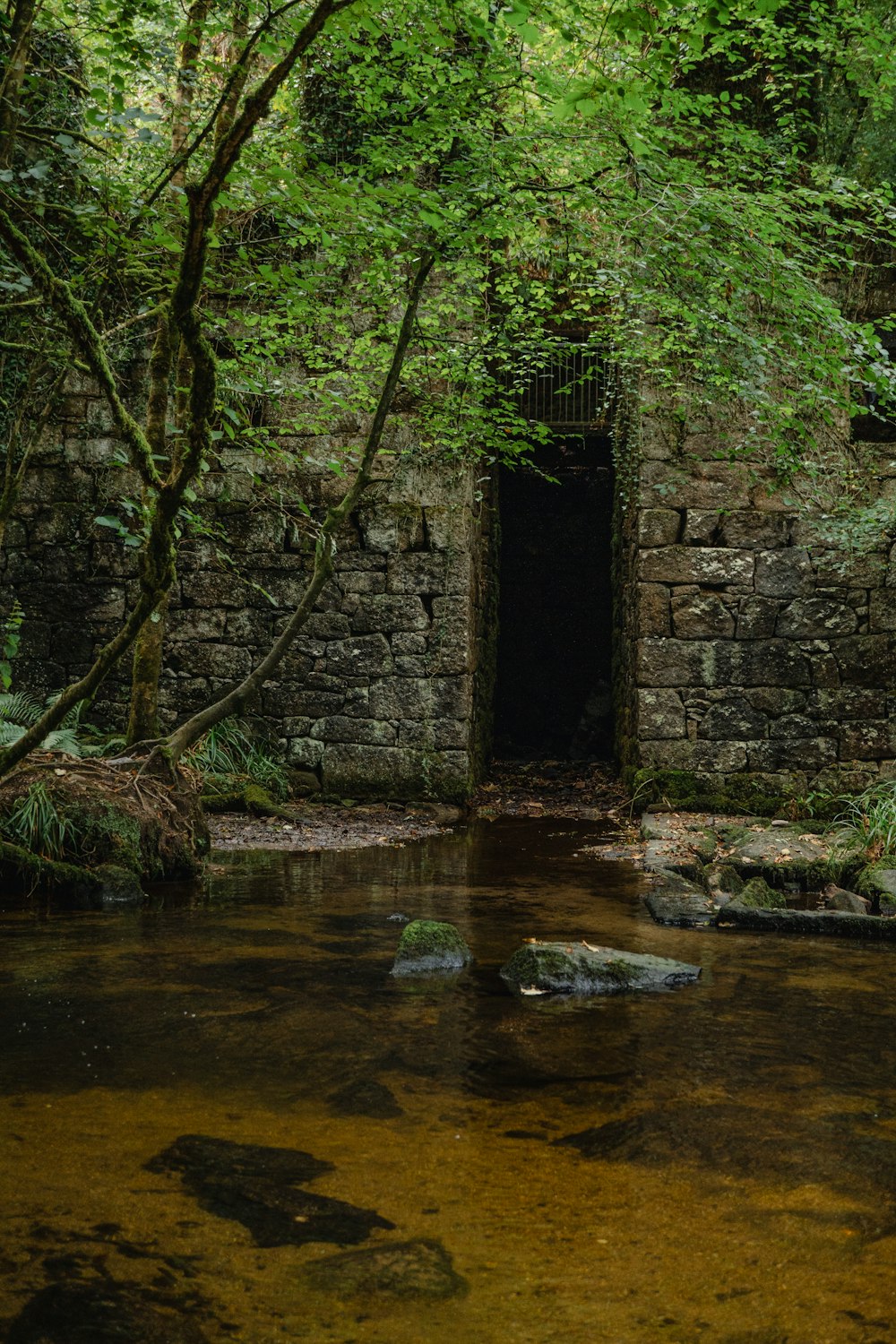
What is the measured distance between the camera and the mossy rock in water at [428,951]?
3.70 metres

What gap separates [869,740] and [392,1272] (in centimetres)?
675

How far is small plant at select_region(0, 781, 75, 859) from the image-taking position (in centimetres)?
500

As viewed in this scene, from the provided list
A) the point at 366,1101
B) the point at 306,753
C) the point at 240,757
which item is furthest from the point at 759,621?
the point at 366,1101

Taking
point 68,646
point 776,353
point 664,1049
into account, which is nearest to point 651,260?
point 776,353

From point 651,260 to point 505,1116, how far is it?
12.3ft

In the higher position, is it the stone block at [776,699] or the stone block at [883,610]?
the stone block at [883,610]

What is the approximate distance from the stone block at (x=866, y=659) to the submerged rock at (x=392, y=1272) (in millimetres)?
6669

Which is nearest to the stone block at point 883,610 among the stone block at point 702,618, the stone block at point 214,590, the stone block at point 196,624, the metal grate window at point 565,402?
the stone block at point 702,618

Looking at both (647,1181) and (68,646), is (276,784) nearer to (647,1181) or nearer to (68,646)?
(68,646)

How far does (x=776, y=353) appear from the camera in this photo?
5.24 meters

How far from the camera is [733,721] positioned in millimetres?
7766

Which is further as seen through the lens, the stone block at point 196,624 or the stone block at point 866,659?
the stone block at point 196,624

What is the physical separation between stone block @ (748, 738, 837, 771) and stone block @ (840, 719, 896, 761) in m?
0.10

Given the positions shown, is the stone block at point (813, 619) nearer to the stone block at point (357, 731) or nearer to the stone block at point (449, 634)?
the stone block at point (449, 634)
